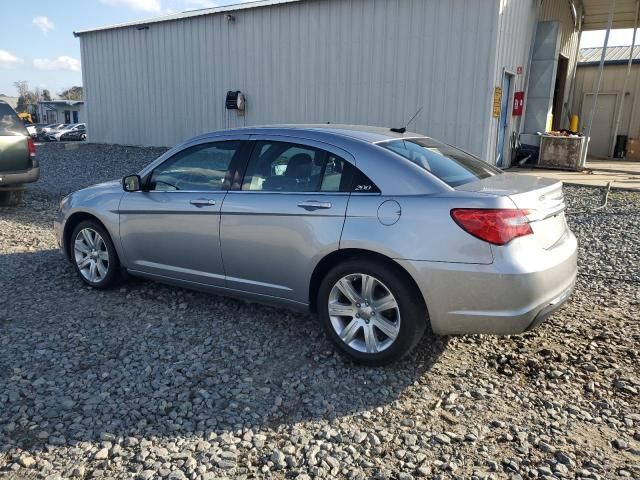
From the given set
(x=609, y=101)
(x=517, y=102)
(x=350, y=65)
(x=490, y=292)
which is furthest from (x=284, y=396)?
(x=609, y=101)

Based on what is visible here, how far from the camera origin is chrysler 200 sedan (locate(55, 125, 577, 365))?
3.20 metres

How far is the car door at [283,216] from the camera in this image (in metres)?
→ 3.66

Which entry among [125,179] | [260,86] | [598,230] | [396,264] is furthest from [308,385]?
[260,86]

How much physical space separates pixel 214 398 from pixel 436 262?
156 cm

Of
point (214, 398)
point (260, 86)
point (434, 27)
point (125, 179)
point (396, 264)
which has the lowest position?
point (214, 398)

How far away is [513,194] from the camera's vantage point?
330cm

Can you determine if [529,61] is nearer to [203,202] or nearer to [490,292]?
[203,202]

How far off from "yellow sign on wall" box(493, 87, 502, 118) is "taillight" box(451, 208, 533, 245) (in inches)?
382

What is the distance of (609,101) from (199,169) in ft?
68.6

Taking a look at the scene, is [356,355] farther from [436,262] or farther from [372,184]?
[372,184]

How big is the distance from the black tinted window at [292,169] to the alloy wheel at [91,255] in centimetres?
180

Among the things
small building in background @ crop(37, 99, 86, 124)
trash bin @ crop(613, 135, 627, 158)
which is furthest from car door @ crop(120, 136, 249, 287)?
small building in background @ crop(37, 99, 86, 124)

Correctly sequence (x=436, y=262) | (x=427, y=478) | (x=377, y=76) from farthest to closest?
(x=377, y=76), (x=436, y=262), (x=427, y=478)

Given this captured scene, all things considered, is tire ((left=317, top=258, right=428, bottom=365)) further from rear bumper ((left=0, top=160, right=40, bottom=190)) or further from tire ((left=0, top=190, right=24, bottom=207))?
tire ((left=0, top=190, right=24, bottom=207))
